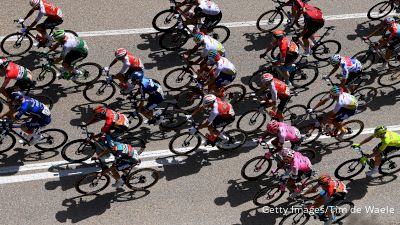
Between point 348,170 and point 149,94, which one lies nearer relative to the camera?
point 149,94

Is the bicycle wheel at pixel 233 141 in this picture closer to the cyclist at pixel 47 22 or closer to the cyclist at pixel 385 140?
the cyclist at pixel 385 140

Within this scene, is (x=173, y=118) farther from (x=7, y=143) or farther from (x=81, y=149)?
(x=7, y=143)

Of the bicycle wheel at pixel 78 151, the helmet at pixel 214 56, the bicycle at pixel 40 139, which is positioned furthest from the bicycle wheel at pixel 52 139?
the helmet at pixel 214 56

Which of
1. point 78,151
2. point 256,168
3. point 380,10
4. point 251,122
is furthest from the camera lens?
point 380,10

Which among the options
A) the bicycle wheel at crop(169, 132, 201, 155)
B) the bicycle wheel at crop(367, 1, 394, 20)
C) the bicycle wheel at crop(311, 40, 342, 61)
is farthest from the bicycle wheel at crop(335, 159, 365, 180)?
the bicycle wheel at crop(367, 1, 394, 20)

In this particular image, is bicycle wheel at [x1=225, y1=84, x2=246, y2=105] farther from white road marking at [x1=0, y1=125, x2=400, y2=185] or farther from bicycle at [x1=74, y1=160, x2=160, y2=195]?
bicycle at [x1=74, y1=160, x2=160, y2=195]

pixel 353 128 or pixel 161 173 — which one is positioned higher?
pixel 353 128

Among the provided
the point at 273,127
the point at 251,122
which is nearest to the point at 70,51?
the point at 251,122

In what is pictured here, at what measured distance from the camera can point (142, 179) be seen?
12984 mm

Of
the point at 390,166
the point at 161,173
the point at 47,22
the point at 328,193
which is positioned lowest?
the point at 390,166

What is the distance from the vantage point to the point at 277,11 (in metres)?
17.8

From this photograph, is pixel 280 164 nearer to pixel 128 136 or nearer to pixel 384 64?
pixel 128 136

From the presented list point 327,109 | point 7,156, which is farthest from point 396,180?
point 7,156

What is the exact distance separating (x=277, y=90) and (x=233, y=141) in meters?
1.91
